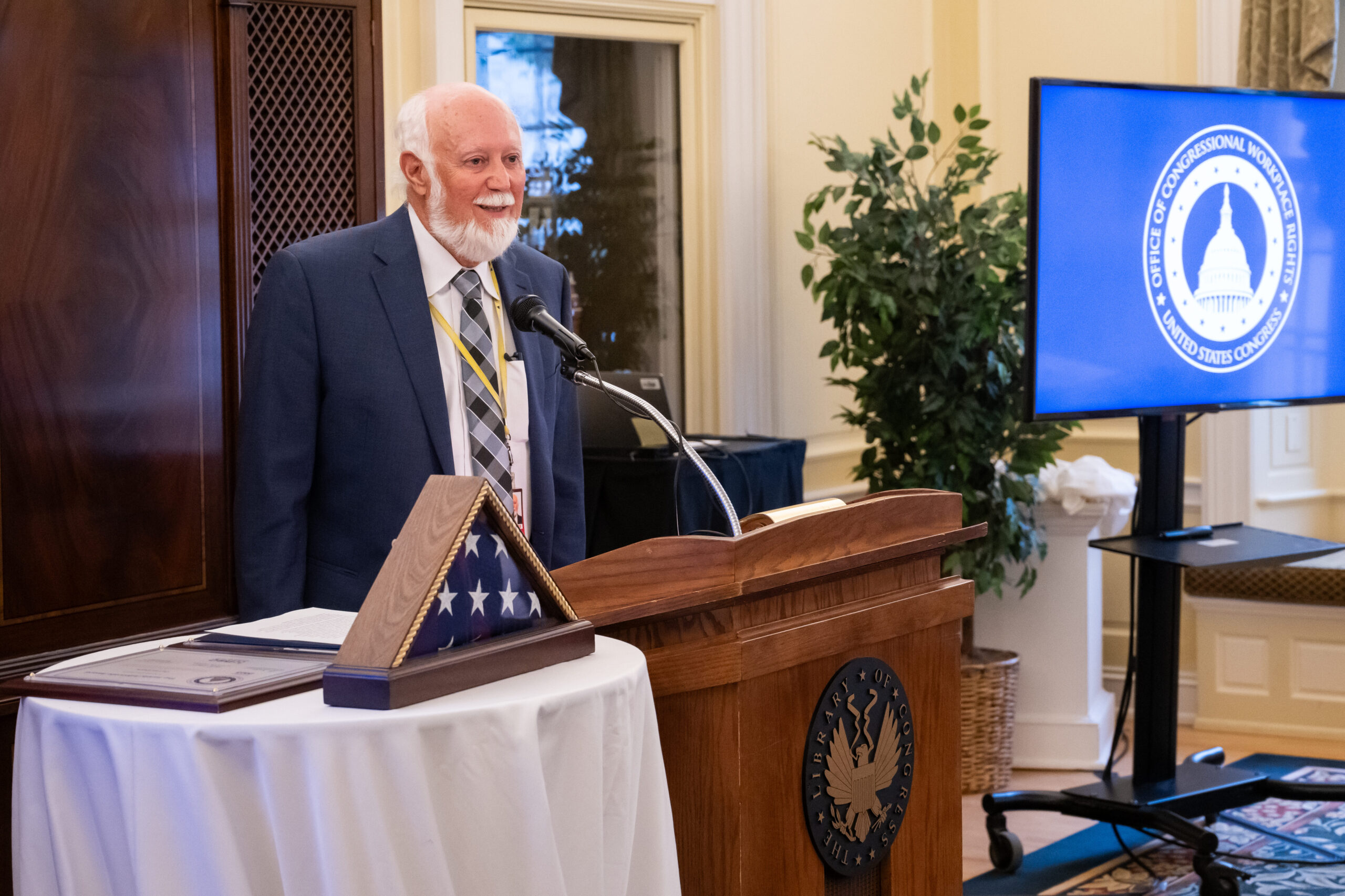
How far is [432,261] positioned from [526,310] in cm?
42

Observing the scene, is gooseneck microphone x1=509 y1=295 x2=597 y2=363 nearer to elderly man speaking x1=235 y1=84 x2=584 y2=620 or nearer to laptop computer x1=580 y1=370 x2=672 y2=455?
elderly man speaking x1=235 y1=84 x2=584 y2=620

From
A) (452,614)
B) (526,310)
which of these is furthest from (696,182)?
(452,614)

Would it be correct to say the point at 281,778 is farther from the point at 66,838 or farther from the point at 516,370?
the point at 516,370

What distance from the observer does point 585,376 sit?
1.55 meters

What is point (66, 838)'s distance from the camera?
1119mm

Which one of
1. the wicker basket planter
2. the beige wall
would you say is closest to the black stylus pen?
the wicker basket planter

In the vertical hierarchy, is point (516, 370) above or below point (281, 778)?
above

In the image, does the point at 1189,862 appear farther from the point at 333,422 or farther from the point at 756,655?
the point at 333,422

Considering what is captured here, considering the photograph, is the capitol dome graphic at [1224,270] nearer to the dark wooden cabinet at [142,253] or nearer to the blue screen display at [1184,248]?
the blue screen display at [1184,248]

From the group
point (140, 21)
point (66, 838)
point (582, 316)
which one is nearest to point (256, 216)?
point (140, 21)

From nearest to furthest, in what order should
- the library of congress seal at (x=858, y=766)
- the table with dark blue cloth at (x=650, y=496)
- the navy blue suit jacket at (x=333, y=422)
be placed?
the library of congress seal at (x=858, y=766)
the navy blue suit jacket at (x=333, y=422)
the table with dark blue cloth at (x=650, y=496)

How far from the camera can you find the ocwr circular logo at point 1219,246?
9.92ft

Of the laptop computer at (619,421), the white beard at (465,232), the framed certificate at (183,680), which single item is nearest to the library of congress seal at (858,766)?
the framed certificate at (183,680)

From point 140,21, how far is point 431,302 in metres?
1.04
